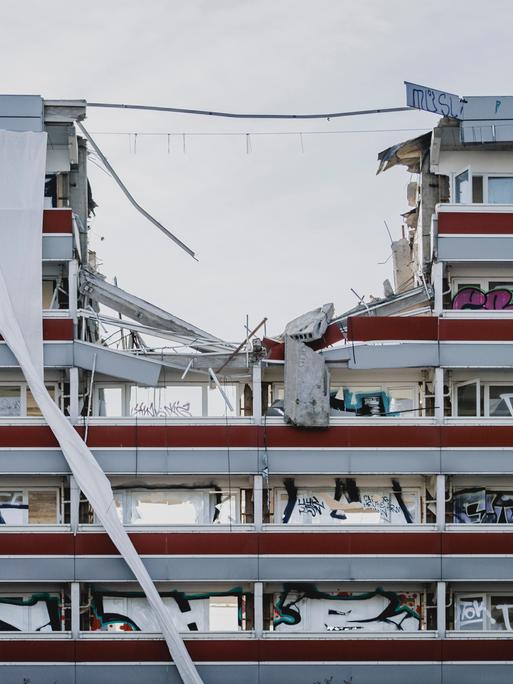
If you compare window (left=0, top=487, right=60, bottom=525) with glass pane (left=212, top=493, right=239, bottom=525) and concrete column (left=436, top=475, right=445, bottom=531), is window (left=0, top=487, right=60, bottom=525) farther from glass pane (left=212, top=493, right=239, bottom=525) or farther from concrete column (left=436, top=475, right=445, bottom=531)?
concrete column (left=436, top=475, right=445, bottom=531)

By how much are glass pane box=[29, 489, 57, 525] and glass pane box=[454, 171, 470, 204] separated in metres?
18.4

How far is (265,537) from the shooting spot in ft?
182

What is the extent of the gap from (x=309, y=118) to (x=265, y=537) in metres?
15.5

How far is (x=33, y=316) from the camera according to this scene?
5562cm

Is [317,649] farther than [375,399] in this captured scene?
No

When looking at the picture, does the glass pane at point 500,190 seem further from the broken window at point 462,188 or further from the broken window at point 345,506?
the broken window at point 345,506

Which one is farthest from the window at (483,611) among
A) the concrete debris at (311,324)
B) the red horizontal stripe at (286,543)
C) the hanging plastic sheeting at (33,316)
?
the concrete debris at (311,324)

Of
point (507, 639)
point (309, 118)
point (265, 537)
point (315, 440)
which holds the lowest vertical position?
point (507, 639)

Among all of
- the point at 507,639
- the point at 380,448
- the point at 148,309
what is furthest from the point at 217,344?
the point at 507,639

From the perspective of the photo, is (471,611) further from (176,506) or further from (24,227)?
(24,227)

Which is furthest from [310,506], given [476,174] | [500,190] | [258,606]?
[476,174]

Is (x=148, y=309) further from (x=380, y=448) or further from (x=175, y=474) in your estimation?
(x=380, y=448)

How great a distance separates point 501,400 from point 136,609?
15251 millimetres

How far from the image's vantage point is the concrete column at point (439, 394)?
56125mm
